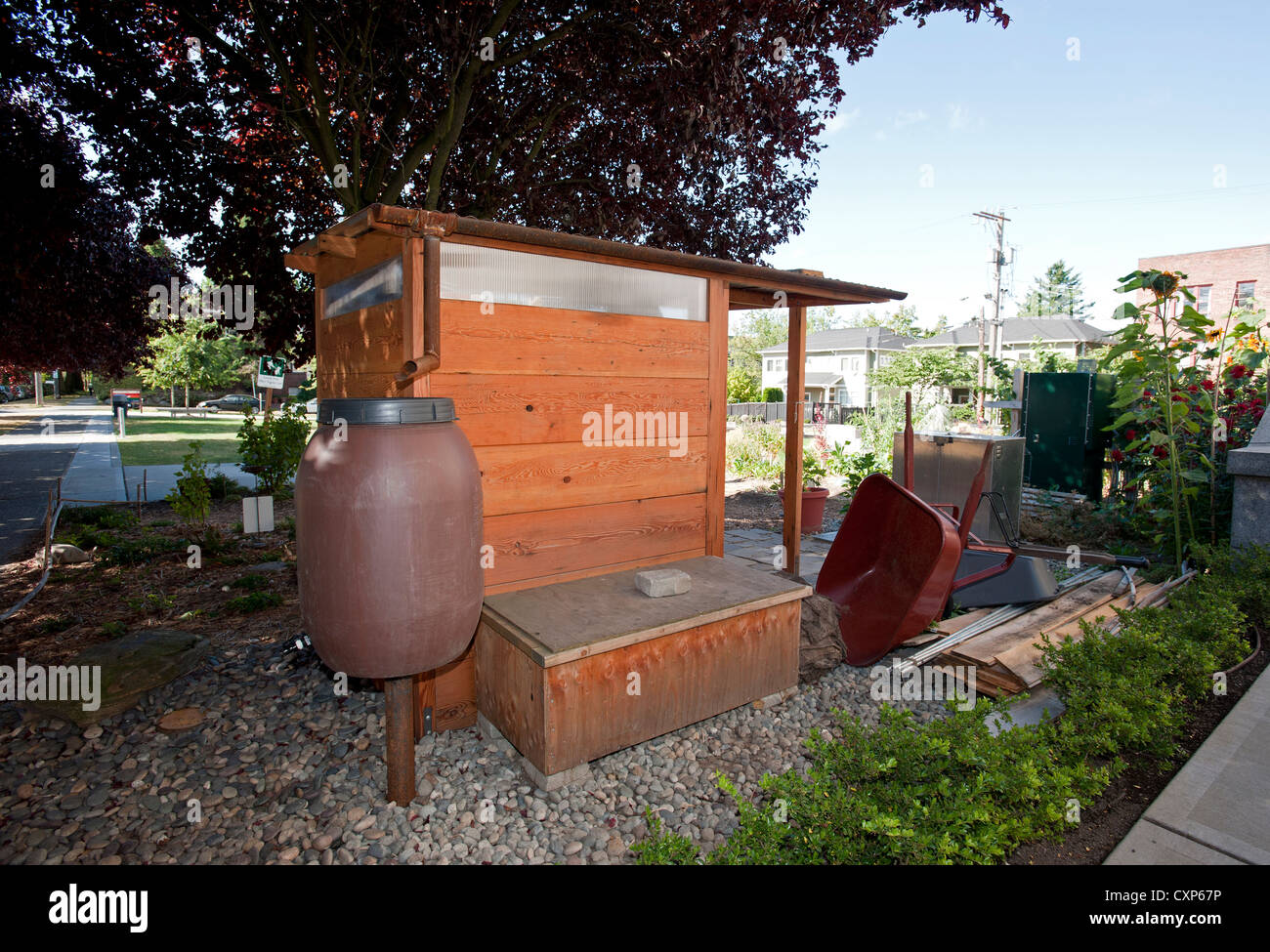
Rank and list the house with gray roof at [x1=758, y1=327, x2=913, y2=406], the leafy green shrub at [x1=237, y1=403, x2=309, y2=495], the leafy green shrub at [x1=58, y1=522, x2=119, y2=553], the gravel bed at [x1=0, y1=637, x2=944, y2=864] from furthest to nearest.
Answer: the house with gray roof at [x1=758, y1=327, x2=913, y2=406]
the leafy green shrub at [x1=237, y1=403, x2=309, y2=495]
the leafy green shrub at [x1=58, y1=522, x2=119, y2=553]
the gravel bed at [x1=0, y1=637, x2=944, y2=864]

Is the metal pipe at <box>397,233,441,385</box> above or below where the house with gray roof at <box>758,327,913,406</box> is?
below

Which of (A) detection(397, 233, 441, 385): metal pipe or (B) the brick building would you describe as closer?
(A) detection(397, 233, 441, 385): metal pipe

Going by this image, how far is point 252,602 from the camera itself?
500 centimetres

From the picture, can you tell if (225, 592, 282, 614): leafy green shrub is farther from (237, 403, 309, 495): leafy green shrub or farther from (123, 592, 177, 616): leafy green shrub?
(237, 403, 309, 495): leafy green shrub

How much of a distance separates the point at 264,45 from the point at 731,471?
10.1m

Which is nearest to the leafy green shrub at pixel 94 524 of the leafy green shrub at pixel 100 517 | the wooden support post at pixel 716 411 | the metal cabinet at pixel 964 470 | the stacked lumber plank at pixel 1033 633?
the leafy green shrub at pixel 100 517

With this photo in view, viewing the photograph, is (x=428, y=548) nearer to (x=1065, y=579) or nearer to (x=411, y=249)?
(x=411, y=249)

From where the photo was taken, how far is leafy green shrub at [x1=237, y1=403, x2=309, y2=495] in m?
9.23

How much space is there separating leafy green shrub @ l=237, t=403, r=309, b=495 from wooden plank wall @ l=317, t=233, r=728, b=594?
20.1 feet

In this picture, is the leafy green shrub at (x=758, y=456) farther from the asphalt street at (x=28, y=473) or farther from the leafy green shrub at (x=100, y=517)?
the asphalt street at (x=28, y=473)

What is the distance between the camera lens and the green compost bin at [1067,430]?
28.5 ft

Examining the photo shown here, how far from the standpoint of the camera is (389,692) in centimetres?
262

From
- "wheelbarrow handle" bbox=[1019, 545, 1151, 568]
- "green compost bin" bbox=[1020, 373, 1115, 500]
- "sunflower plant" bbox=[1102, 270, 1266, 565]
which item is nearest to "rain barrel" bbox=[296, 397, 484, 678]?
"sunflower plant" bbox=[1102, 270, 1266, 565]
